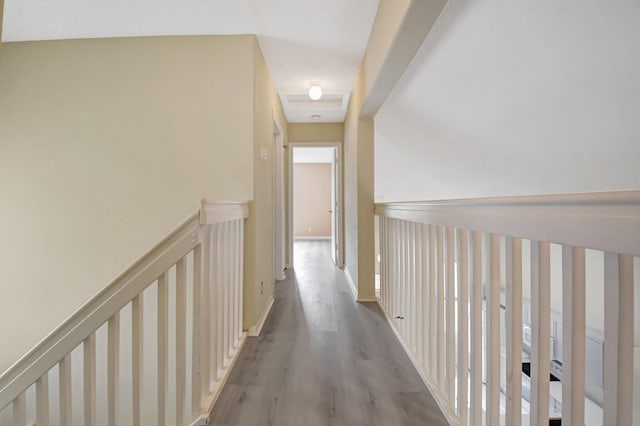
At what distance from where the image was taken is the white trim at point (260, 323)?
84.7 inches

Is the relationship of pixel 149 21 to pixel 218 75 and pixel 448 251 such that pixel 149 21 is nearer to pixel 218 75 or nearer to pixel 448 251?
pixel 218 75

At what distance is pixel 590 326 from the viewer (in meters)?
2.39

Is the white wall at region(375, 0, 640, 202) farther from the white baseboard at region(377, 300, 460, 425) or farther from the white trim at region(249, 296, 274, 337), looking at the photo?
the white trim at region(249, 296, 274, 337)

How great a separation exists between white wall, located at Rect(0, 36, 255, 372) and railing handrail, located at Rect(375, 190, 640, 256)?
1700 millimetres

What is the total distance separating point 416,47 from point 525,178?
1.86m

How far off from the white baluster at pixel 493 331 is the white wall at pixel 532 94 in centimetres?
138

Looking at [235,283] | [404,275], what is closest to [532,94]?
[404,275]

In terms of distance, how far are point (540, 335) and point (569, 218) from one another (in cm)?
37

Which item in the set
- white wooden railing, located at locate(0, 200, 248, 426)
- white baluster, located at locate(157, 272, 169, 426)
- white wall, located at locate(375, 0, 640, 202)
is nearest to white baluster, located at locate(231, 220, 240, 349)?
white wooden railing, located at locate(0, 200, 248, 426)

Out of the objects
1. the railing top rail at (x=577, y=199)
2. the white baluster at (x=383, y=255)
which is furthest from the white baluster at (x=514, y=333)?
the white baluster at (x=383, y=255)

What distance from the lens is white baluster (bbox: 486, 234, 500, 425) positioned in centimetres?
98

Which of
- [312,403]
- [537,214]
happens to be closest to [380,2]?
[537,214]

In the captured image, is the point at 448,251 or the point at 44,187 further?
the point at 44,187

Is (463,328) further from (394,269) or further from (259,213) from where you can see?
(259,213)
